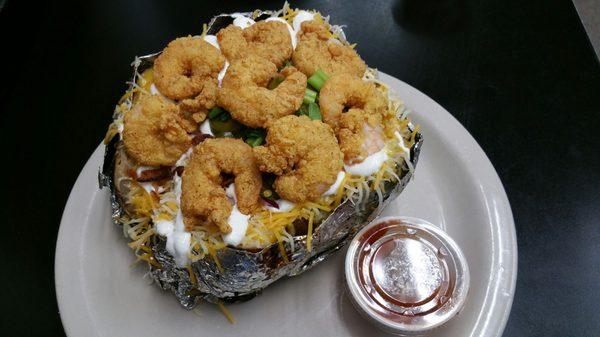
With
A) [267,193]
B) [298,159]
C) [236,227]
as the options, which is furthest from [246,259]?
[298,159]

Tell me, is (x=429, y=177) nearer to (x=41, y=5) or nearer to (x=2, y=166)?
(x=2, y=166)

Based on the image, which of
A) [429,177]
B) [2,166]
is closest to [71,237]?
[2,166]

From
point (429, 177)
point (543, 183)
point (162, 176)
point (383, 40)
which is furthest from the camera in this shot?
point (383, 40)

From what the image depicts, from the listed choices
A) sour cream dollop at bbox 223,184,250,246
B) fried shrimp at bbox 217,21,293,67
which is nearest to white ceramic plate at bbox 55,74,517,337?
sour cream dollop at bbox 223,184,250,246

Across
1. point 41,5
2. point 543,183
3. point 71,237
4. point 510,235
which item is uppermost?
point 41,5

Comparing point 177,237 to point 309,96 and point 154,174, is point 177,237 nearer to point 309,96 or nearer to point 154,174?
point 154,174

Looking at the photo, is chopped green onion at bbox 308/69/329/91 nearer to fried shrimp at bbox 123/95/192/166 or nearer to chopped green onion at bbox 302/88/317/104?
chopped green onion at bbox 302/88/317/104
